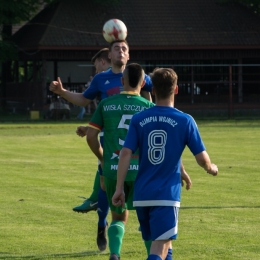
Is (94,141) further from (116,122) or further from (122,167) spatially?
(122,167)

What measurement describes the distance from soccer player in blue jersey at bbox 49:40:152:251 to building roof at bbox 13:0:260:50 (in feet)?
103

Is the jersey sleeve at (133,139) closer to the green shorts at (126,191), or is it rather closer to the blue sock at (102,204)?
the green shorts at (126,191)

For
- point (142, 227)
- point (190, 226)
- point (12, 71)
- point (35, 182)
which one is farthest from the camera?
point (12, 71)

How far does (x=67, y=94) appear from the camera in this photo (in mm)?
8000

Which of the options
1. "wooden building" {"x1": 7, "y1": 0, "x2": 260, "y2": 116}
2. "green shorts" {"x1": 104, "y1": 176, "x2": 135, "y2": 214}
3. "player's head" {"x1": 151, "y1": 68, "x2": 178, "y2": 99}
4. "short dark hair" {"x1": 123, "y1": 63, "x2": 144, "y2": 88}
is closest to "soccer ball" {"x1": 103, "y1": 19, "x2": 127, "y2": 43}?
"short dark hair" {"x1": 123, "y1": 63, "x2": 144, "y2": 88}

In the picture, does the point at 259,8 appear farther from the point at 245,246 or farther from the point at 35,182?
the point at 245,246

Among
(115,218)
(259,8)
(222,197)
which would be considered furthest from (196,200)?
(259,8)

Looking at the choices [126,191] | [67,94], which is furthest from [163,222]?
[67,94]

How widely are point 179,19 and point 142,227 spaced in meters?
37.8

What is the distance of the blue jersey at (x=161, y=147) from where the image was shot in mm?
5828

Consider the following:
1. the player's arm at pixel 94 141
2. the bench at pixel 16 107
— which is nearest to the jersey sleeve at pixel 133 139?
the player's arm at pixel 94 141

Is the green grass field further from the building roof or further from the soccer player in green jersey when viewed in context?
the building roof

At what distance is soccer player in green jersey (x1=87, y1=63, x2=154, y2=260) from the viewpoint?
685cm

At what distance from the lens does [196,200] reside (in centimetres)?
1159
